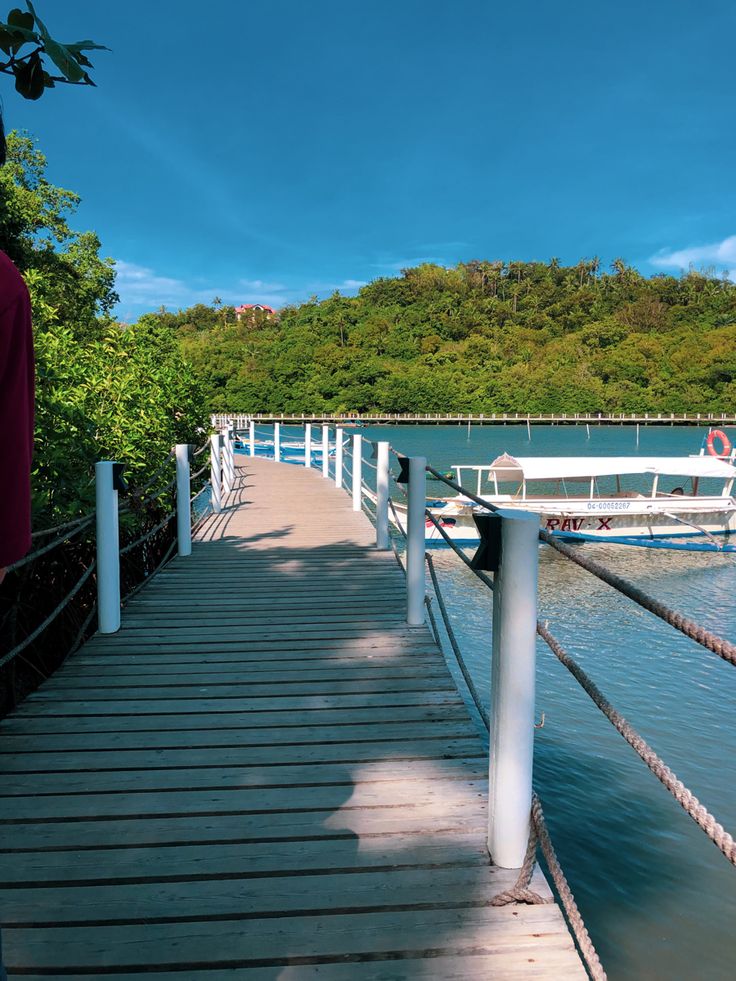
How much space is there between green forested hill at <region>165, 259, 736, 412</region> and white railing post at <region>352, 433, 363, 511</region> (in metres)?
75.0

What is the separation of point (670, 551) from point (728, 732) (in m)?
13.0

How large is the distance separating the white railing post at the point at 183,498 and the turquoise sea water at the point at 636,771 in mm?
4051

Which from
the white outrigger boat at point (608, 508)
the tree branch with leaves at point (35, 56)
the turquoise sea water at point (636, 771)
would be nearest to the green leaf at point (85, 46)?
the tree branch with leaves at point (35, 56)

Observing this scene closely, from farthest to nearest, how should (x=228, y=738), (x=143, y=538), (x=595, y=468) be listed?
(x=595, y=468), (x=143, y=538), (x=228, y=738)

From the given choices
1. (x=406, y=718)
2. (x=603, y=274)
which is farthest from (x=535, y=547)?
(x=603, y=274)

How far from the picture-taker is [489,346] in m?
114

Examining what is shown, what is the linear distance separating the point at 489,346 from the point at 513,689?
116 metres

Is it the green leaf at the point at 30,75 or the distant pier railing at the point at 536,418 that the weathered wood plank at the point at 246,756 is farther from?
the distant pier railing at the point at 536,418

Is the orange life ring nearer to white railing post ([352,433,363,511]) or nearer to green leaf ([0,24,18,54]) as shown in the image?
white railing post ([352,433,363,511])

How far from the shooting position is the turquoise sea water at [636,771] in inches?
177

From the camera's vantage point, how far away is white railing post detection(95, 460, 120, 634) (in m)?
4.18

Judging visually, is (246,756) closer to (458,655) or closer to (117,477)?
(458,655)

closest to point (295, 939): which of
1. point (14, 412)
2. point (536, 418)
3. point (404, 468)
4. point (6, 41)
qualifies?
point (14, 412)

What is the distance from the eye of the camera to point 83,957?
1.72m
